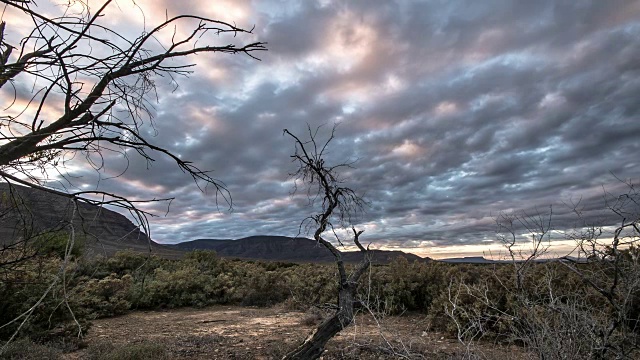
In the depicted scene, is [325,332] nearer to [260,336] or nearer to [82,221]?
[260,336]

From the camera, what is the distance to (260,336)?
8.34m

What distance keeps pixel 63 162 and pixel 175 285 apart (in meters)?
11.6

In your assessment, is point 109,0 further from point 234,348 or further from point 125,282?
point 125,282

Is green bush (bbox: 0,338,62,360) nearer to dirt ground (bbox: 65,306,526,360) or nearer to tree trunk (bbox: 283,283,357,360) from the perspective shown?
dirt ground (bbox: 65,306,526,360)

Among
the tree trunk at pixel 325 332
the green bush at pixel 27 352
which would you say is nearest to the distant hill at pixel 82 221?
the tree trunk at pixel 325 332

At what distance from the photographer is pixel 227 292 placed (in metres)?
14.1

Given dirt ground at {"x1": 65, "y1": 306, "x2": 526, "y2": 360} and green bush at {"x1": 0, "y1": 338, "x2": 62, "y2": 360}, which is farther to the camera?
dirt ground at {"x1": 65, "y1": 306, "x2": 526, "y2": 360}

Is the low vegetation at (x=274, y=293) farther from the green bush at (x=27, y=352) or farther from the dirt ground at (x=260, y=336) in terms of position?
the dirt ground at (x=260, y=336)

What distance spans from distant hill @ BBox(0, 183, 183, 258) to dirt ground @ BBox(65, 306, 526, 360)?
315 cm

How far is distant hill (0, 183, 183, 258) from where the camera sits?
2.42 metres

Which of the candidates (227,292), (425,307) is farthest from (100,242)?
(227,292)

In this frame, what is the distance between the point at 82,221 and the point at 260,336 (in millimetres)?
6606

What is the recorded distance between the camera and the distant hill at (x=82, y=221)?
2.42 m

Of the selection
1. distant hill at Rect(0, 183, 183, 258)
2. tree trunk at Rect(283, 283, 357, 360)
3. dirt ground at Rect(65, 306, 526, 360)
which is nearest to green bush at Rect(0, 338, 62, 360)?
dirt ground at Rect(65, 306, 526, 360)
